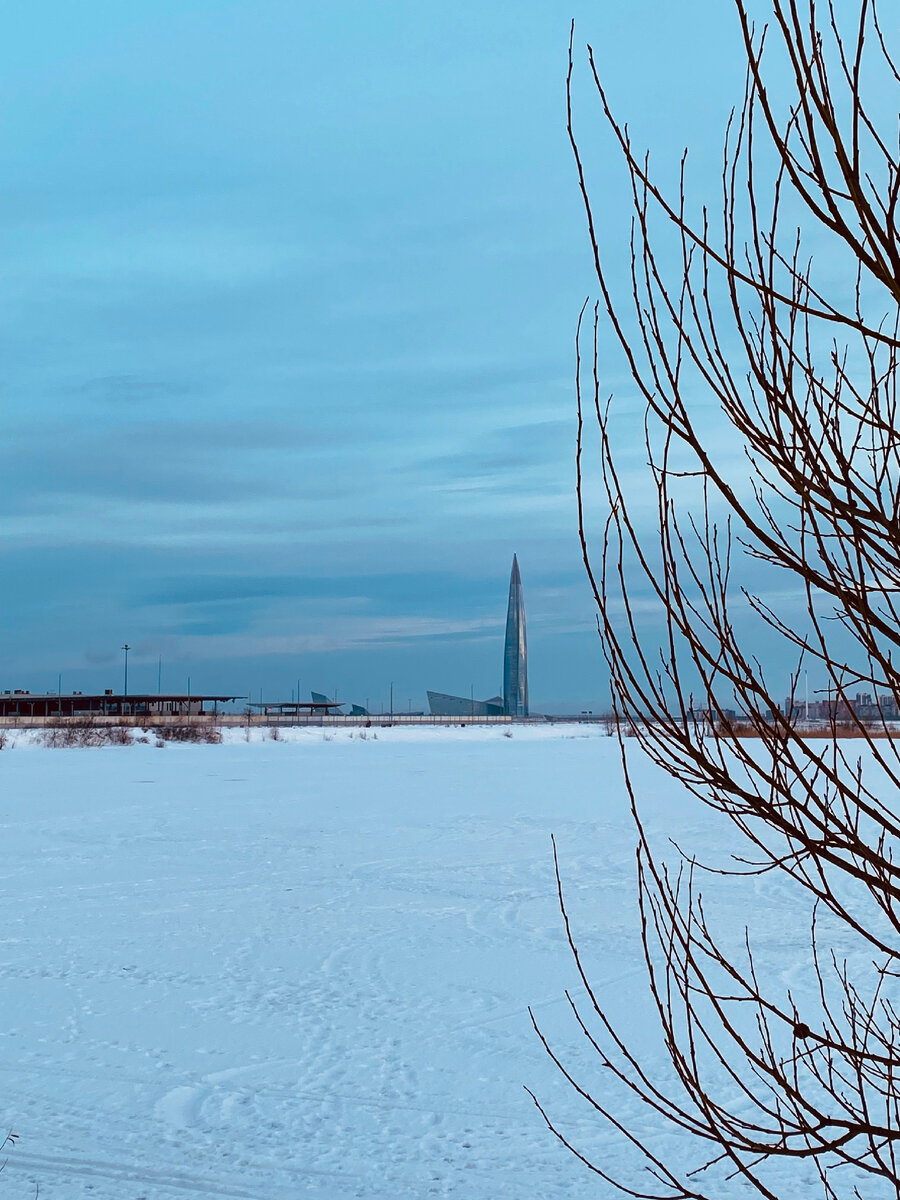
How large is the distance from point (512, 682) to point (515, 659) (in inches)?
112

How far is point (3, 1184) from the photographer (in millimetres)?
4879

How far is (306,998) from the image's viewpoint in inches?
299

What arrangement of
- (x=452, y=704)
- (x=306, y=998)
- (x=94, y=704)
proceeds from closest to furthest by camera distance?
(x=306, y=998) → (x=94, y=704) → (x=452, y=704)

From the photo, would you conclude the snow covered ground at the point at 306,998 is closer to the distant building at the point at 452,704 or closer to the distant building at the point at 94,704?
the distant building at the point at 94,704

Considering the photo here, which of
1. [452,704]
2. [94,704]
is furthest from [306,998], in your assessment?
[452,704]

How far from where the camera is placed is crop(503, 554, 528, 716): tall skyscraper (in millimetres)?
141250

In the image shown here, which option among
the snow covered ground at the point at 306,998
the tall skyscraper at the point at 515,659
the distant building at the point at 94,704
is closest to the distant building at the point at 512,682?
the tall skyscraper at the point at 515,659

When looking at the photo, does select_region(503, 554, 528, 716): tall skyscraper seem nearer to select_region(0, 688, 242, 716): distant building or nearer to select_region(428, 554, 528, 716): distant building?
select_region(428, 554, 528, 716): distant building

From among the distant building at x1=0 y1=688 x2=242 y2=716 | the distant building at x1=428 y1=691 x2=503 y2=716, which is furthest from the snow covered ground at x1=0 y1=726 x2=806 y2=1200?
the distant building at x1=428 y1=691 x2=503 y2=716

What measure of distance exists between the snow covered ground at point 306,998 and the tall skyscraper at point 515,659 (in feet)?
410

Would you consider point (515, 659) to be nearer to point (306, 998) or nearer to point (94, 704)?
point (94, 704)

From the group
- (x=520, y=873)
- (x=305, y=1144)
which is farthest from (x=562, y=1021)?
(x=520, y=873)

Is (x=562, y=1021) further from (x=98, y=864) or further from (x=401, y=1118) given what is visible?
(x=98, y=864)

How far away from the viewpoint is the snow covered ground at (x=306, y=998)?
5.25 meters
